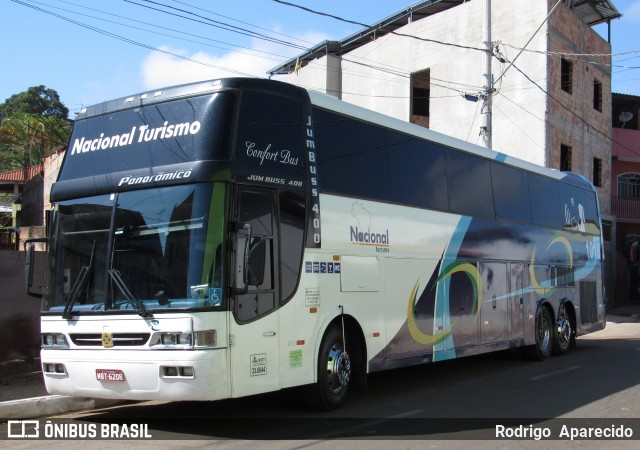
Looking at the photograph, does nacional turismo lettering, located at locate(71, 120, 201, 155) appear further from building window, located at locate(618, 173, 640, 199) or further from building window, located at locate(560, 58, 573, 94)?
building window, located at locate(618, 173, 640, 199)

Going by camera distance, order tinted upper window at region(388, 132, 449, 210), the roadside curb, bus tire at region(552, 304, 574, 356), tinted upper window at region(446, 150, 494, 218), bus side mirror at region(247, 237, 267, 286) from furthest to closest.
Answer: bus tire at region(552, 304, 574, 356) < tinted upper window at region(446, 150, 494, 218) < tinted upper window at region(388, 132, 449, 210) < the roadside curb < bus side mirror at region(247, 237, 267, 286)

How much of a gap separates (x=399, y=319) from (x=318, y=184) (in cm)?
267

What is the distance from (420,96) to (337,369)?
91.9 ft

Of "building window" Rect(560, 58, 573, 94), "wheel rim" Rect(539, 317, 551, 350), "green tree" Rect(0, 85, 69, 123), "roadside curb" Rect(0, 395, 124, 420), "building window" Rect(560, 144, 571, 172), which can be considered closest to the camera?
"roadside curb" Rect(0, 395, 124, 420)

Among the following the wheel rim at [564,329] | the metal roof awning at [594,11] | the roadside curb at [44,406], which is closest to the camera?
the roadside curb at [44,406]

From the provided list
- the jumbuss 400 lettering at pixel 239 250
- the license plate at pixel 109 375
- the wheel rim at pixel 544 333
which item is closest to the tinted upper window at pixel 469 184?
the jumbuss 400 lettering at pixel 239 250

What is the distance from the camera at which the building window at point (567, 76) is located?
29.4 m

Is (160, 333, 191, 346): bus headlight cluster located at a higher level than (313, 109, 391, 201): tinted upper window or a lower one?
lower

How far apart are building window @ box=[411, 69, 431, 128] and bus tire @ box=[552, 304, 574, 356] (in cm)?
1833

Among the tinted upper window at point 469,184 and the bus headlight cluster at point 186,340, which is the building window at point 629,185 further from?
the bus headlight cluster at point 186,340

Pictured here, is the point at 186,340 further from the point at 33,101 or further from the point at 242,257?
the point at 33,101

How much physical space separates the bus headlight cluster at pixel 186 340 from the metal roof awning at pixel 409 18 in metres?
24.2

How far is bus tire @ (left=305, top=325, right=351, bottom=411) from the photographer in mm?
8211

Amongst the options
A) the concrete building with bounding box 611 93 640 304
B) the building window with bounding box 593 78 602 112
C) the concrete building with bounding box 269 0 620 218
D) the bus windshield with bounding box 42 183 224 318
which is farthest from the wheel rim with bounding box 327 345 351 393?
the building window with bounding box 593 78 602 112
